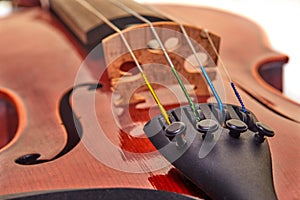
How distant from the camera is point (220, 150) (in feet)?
1.34

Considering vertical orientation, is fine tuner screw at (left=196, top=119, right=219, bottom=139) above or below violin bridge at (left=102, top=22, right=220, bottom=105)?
below

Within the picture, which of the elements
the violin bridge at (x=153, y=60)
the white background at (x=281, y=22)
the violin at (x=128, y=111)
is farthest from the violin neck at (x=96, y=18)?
the white background at (x=281, y=22)

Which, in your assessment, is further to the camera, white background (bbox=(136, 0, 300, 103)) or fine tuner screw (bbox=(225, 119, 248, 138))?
white background (bbox=(136, 0, 300, 103))

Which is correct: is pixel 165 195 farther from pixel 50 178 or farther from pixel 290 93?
pixel 290 93

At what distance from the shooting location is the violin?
422 mm

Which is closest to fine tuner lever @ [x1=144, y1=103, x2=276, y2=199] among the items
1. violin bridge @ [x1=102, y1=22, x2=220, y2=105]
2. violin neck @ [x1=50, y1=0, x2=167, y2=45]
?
violin bridge @ [x1=102, y1=22, x2=220, y2=105]

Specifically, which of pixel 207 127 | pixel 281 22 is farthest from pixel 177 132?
pixel 281 22

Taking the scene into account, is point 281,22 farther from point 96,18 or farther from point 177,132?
point 177,132

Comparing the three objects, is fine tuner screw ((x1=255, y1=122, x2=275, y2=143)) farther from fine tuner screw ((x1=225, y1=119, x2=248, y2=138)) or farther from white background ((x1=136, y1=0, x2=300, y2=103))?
white background ((x1=136, y1=0, x2=300, y2=103))

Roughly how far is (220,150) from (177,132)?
5cm

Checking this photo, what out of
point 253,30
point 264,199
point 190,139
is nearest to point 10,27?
point 253,30

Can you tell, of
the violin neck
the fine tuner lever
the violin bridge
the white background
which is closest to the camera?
the fine tuner lever

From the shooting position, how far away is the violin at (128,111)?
0.42 m

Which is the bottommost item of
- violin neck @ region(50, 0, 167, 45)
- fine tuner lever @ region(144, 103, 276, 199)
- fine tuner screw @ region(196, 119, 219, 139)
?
fine tuner lever @ region(144, 103, 276, 199)
